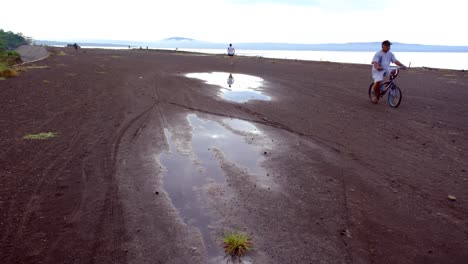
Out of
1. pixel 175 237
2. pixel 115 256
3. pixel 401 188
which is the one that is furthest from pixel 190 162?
pixel 401 188

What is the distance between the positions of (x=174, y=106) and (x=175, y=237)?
8381mm

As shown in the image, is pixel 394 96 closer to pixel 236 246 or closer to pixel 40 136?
pixel 236 246

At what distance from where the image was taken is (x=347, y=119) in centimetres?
1059

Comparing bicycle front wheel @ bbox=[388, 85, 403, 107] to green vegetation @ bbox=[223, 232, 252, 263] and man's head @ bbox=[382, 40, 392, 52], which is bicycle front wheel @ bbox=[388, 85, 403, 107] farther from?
green vegetation @ bbox=[223, 232, 252, 263]

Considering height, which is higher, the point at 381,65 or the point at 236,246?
the point at 381,65

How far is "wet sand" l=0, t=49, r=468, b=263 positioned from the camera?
3.95 meters

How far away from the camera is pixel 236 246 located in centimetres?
385

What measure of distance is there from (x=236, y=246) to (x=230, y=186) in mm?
1819

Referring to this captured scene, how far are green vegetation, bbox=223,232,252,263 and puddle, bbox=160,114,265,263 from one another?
0.09 metres

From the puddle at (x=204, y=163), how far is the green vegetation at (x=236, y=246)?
93mm

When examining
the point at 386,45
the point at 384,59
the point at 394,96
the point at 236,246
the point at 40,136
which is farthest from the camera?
the point at 384,59

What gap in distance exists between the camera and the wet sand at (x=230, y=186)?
3951 millimetres

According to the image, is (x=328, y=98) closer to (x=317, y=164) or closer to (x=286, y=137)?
(x=286, y=137)

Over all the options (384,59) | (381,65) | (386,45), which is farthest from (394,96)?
(386,45)
